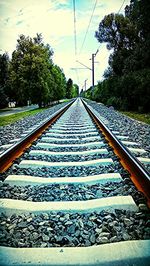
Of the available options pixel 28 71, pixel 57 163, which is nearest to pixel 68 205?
pixel 57 163

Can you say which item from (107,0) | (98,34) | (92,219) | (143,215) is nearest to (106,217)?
(92,219)

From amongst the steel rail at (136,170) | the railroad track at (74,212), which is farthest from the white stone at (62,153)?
the railroad track at (74,212)

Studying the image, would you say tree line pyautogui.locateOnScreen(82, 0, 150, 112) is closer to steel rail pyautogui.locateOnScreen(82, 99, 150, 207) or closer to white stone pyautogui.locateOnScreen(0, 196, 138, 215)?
steel rail pyautogui.locateOnScreen(82, 99, 150, 207)

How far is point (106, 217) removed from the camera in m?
2.44

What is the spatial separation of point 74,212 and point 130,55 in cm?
2354

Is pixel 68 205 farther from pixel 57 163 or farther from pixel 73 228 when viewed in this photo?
pixel 57 163

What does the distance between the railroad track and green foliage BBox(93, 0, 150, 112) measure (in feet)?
41.6

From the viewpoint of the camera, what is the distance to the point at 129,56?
76.5 feet

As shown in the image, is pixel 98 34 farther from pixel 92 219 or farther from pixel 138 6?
pixel 92 219

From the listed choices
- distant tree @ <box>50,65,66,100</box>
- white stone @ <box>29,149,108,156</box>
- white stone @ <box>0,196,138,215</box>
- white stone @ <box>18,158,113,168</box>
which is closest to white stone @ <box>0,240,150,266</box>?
white stone @ <box>0,196,138,215</box>

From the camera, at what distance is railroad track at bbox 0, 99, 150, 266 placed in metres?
1.97

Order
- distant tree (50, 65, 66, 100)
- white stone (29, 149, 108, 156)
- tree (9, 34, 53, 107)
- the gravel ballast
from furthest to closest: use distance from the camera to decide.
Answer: distant tree (50, 65, 66, 100)
tree (9, 34, 53, 107)
white stone (29, 149, 108, 156)
the gravel ballast

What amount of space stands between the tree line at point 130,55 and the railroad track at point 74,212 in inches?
499

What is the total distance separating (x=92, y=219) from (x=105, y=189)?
685 millimetres
